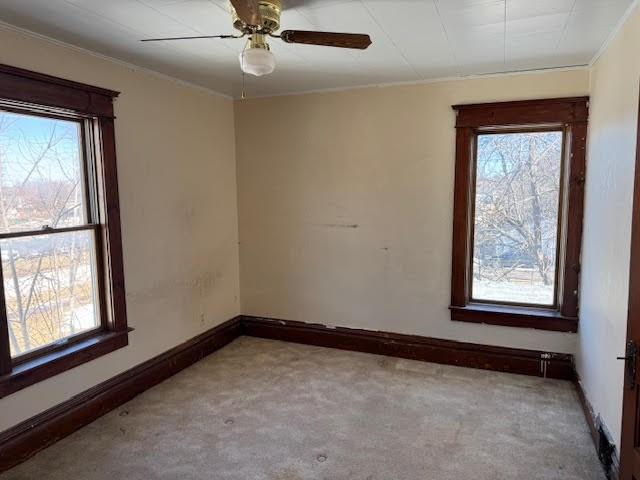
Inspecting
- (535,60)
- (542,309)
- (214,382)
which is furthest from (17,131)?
(542,309)

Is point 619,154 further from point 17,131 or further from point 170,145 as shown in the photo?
point 17,131

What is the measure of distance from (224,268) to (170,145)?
4.39 ft

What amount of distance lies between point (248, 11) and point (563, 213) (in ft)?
9.22

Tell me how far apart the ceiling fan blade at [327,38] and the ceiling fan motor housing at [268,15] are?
0.13m

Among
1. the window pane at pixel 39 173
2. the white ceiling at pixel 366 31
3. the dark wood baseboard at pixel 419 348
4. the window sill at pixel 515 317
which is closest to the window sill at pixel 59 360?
the window pane at pixel 39 173

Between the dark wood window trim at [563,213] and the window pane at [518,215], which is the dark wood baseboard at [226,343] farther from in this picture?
the window pane at [518,215]

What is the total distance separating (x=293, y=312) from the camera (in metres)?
4.29

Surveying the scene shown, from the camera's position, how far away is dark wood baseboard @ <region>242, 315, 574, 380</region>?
135 inches

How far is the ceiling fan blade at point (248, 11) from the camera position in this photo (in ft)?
5.45

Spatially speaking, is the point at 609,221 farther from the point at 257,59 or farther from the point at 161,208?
the point at 161,208

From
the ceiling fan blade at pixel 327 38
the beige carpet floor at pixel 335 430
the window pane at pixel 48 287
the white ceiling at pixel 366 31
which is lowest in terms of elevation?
the beige carpet floor at pixel 335 430

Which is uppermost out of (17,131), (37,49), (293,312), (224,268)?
(37,49)

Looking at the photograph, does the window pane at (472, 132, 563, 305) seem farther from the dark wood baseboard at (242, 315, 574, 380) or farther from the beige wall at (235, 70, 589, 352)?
the dark wood baseboard at (242, 315, 574, 380)

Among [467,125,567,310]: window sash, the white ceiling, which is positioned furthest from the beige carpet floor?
the white ceiling
